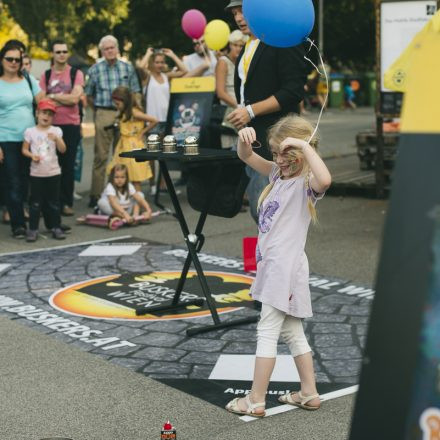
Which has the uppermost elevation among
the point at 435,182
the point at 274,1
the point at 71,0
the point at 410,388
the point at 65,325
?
the point at 71,0

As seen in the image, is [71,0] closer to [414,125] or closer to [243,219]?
[243,219]

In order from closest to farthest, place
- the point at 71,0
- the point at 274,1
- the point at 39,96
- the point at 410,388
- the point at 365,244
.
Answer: the point at 410,388 < the point at 274,1 < the point at 365,244 < the point at 39,96 < the point at 71,0

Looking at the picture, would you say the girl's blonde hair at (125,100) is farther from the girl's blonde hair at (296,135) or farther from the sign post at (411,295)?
the sign post at (411,295)

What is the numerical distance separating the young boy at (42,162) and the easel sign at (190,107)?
1.91 metres

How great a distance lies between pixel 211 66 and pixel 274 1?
7.82 m

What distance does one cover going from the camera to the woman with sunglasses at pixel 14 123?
931 cm

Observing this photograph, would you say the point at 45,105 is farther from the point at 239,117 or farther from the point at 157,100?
the point at 239,117

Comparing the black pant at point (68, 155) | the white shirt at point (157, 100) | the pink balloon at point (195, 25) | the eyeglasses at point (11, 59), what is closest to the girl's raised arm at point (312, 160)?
the eyeglasses at point (11, 59)

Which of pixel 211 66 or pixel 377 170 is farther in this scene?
pixel 211 66

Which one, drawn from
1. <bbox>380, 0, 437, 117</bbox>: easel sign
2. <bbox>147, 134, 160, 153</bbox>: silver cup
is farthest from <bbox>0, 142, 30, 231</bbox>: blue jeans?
<bbox>380, 0, 437, 117</bbox>: easel sign

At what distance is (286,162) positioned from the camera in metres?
4.20

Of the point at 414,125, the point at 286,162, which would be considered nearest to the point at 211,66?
the point at 286,162

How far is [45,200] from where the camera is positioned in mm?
9320

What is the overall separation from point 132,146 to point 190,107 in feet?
2.89
